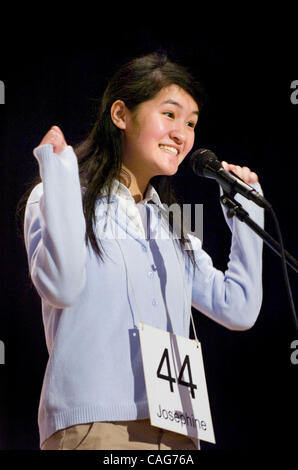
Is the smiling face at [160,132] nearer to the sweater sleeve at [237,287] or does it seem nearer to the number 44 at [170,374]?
the sweater sleeve at [237,287]

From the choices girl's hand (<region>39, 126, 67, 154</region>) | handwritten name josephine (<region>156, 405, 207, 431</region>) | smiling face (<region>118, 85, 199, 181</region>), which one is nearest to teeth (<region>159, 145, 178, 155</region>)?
smiling face (<region>118, 85, 199, 181</region>)

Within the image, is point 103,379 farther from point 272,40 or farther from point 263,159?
point 272,40

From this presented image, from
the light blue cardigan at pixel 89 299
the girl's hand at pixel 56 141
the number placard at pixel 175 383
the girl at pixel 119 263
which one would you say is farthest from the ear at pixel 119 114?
the number placard at pixel 175 383

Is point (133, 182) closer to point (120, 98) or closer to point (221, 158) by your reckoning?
point (120, 98)

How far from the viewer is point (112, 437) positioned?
147 cm

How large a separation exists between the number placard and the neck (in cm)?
41

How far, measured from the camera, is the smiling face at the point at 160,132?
1.79 metres

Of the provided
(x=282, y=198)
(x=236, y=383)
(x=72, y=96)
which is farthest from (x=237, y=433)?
(x=72, y=96)

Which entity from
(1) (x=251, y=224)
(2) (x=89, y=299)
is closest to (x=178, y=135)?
(1) (x=251, y=224)

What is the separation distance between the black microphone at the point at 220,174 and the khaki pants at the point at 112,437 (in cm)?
53

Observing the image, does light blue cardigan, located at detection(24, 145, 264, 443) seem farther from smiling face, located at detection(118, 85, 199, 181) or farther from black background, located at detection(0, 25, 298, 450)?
black background, located at detection(0, 25, 298, 450)

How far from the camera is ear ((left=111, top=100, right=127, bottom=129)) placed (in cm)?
186

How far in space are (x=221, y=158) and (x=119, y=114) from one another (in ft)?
2.94

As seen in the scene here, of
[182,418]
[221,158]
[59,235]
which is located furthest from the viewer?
[221,158]
